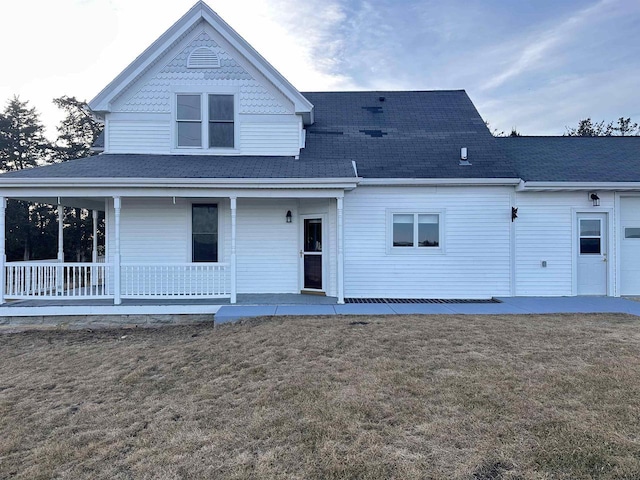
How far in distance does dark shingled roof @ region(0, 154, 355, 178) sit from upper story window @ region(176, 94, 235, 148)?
1.80 feet

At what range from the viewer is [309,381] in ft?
15.5

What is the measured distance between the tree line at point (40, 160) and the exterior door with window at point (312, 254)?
18144mm

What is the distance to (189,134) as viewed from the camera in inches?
427

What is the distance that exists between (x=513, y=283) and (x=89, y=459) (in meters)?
10.2

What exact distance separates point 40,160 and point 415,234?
2544cm

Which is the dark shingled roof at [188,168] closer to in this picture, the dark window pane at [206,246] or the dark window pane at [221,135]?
the dark window pane at [221,135]

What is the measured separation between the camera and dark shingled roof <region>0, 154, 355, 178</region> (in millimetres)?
8906

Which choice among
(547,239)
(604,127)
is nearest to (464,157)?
(547,239)

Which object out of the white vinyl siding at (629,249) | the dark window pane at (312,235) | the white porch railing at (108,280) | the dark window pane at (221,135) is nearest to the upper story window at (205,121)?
the dark window pane at (221,135)

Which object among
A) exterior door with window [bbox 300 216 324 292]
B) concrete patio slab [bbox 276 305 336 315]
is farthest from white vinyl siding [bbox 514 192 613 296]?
concrete patio slab [bbox 276 305 336 315]

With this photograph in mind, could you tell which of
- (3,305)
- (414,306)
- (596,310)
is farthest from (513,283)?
(3,305)

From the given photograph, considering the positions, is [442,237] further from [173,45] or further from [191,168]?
[173,45]

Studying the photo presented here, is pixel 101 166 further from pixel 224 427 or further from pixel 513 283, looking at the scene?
pixel 513 283

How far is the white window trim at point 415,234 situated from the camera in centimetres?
1030
